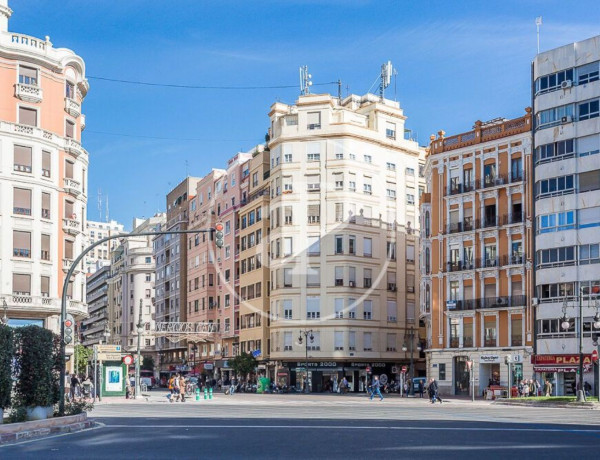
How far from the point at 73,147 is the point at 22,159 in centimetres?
416

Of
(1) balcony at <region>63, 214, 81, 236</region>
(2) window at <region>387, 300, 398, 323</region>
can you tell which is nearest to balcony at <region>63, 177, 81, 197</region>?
(1) balcony at <region>63, 214, 81, 236</region>

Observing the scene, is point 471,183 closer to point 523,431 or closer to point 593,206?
point 593,206

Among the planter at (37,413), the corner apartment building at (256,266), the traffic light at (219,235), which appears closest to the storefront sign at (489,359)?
the corner apartment building at (256,266)

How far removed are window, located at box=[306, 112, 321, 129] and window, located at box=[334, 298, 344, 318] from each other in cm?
1591

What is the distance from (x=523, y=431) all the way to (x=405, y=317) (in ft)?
196

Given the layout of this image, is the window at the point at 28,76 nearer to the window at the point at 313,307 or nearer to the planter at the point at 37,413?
the window at the point at 313,307

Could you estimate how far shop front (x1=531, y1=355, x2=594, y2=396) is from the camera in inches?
2362

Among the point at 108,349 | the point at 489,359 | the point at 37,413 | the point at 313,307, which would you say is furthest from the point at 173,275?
the point at 37,413

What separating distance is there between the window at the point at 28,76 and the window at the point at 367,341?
37.7 metres

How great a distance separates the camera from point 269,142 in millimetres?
86812

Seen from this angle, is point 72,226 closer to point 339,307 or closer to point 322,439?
point 339,307

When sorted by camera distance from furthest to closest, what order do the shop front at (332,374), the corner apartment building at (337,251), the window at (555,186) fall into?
the corner apartment building at (337,251), the shop front at (332,374), the window at (555,186)

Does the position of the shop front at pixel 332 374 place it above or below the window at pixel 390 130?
below

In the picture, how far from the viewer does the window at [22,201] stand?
55250 millimetres
